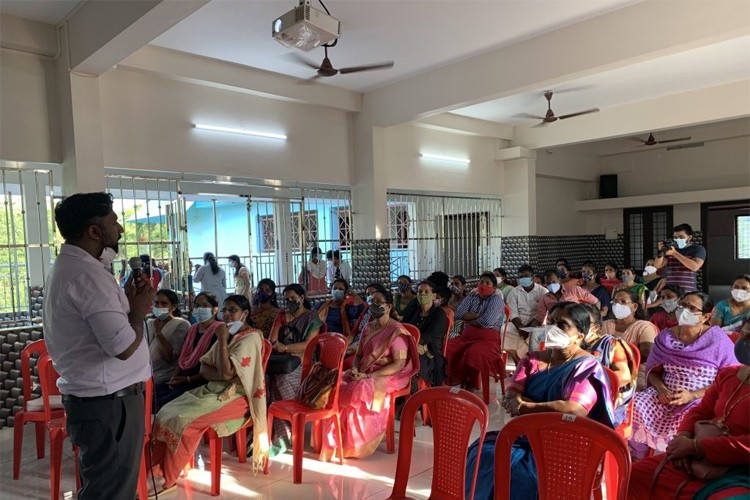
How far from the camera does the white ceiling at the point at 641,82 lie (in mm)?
5613

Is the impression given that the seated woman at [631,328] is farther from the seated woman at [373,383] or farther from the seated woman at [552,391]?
the seated woman at [373,383]

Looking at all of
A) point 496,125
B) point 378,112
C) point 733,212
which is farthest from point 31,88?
point 733,212

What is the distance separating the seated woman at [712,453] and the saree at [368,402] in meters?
1.71

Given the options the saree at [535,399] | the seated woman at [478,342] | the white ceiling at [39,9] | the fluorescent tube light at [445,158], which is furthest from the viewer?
the fluorescent tube light at [445,158]

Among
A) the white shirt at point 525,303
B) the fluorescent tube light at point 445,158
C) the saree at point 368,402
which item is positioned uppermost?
the fluorescent tube light at point 445,158

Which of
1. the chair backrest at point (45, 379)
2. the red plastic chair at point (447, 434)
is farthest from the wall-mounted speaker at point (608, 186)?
the chair backrest at point (45, 379)

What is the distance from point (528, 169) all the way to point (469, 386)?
5.29m

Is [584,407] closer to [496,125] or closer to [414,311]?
[414,311]

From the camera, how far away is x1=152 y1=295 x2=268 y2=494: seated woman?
9.37 feet

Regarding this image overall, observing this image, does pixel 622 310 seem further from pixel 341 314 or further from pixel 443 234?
pixel 443 234

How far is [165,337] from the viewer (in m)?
3.64

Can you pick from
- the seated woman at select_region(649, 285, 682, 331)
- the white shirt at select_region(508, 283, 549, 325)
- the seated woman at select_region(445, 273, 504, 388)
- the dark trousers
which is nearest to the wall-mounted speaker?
the white shirt at select_region(508, 283, 549, 325)

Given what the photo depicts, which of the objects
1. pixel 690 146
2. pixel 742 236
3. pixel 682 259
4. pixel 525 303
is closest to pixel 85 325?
pixel 525 303

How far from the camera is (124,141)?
16.4 ft
